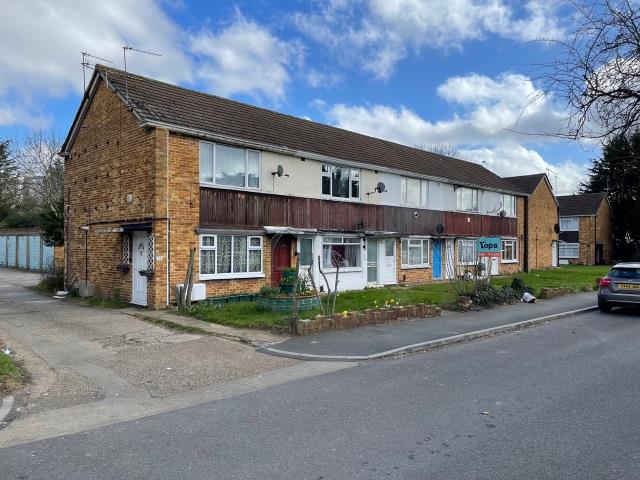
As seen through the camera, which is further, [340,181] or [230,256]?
[340,181]

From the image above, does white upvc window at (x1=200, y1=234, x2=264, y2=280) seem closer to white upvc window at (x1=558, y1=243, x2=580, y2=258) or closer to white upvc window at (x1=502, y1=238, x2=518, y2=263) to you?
white upvc window at (x1=502, y1=238, x2=518, y2=263)

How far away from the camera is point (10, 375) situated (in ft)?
23.2

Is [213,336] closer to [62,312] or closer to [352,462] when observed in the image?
[62,312]

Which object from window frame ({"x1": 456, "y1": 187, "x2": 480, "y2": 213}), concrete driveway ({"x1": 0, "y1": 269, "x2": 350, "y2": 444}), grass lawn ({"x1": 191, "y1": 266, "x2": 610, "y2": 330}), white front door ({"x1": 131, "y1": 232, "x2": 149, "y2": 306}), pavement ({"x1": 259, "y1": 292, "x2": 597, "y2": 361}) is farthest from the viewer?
window frame ({"x1": 456, "y1": 187, "x2": 480, "y2": 213})

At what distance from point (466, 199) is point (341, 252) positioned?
10.7 metres

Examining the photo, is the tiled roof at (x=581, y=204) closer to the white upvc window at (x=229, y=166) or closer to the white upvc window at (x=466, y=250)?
the white upvc window at (x=466, y=250)

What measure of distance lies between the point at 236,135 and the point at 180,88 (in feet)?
11.0

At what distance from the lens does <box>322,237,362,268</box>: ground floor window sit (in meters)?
19.3

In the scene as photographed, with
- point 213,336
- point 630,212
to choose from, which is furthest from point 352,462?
point 630,212

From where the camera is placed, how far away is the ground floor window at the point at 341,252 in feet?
63.4

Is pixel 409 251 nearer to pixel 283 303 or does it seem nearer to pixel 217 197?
pixel 217 197

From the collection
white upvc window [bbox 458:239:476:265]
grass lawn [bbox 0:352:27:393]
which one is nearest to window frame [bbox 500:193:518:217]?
white upvc window [bbox 458:239:476:265]

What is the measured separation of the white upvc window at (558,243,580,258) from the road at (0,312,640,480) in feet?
150

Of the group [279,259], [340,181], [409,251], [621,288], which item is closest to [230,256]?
[279,259]
